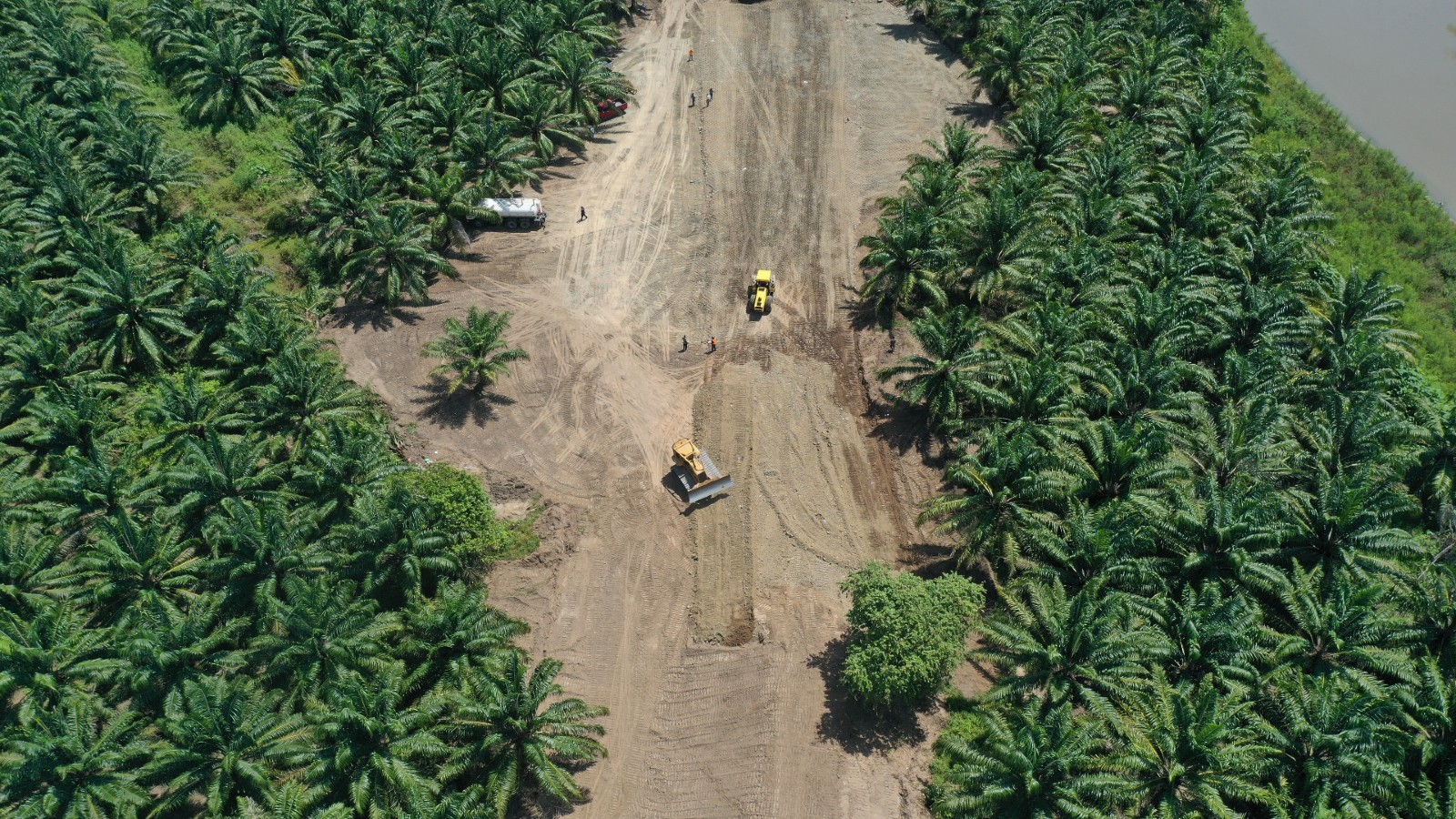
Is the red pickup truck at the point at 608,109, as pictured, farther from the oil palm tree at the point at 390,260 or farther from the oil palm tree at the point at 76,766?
the oil palm tree at the point at 76,766

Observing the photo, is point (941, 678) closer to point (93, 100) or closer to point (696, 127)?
point (696, 127)

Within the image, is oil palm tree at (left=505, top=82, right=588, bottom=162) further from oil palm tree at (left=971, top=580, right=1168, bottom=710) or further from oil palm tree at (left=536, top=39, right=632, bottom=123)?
oil palm tree at (left=971, top=580, right=1168, bottom=710)

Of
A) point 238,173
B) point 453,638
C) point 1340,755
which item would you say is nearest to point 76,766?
point 453,638

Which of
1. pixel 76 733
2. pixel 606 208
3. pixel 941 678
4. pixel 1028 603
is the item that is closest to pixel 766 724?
pixel 941 678

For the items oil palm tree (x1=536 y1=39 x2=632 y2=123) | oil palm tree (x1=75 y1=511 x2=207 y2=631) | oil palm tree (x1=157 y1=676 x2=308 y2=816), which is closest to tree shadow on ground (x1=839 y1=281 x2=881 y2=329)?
oil palm tree (x1=536 y1=39 x2=632 y2=123)

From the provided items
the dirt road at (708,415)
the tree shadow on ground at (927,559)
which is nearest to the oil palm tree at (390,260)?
the dirt road at (708,415)

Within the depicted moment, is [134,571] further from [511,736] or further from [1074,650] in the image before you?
[1074,650]
